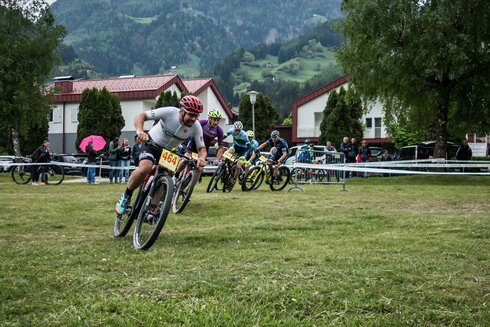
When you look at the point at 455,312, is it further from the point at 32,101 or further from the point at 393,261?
the point at 32,101

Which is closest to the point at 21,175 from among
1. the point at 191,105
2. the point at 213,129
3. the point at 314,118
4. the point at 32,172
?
the point at 32,172

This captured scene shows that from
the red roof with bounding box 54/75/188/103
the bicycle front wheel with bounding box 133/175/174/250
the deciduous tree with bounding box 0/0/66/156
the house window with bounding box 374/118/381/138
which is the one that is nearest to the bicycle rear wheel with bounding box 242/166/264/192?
the bicycle front wheel with bounding box 133/175/174/250

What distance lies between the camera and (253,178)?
52.6ft

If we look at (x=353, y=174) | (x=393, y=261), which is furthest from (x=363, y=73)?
(x=393, y=261)

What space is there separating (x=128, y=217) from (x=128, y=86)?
169 feet

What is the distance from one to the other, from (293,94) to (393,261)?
401 ft

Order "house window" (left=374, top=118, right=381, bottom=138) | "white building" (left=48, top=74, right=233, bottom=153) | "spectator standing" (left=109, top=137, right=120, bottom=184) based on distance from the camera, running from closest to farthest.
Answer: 1. "spectator standing" (left=109, top=137, right=120, bottom=184)
2. "white building" (left=48, top=74, right=233, bottom=153)
3. "house window" (left=374, top=118, right=381, bottom=138)

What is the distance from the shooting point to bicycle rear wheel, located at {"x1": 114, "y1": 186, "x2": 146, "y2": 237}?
6.91 m

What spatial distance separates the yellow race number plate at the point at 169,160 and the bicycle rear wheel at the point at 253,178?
351 inches

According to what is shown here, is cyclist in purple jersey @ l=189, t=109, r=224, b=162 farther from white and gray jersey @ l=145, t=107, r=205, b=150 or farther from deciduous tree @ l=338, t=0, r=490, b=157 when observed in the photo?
deciduous tree @ l=338, t=0, r=490, b=157

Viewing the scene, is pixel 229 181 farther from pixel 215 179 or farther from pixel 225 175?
pixel 215 179

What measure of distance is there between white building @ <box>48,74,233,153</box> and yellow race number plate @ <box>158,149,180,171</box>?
154ft

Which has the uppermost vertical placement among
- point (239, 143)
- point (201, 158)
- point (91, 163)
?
point (239, 143)

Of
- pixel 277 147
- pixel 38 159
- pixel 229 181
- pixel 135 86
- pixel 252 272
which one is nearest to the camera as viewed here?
pixel 252 272
